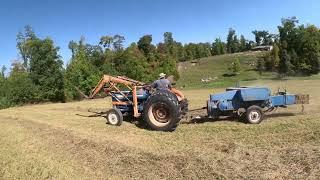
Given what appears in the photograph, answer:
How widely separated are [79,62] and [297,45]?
131ft

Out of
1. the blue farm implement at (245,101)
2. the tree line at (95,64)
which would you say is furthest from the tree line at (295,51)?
the blue farm implement at (245,101)

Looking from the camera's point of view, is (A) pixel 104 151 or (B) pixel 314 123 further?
(B) pixel 314 123

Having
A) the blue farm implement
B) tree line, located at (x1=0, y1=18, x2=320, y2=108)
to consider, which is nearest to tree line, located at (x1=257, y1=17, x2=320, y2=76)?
tree line, located at (x1=0, y1=18, x2=320, y2=108)

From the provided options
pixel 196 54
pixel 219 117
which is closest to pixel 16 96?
pixel 219 117

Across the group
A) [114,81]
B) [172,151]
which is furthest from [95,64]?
[172,151]

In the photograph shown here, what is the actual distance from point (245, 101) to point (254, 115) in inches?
23.6

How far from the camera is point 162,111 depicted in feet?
43.7

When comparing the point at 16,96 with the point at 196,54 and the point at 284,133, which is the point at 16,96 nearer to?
the point at 284,133

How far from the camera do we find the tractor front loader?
42.7ft

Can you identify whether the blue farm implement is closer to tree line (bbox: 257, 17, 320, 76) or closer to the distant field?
the distant field

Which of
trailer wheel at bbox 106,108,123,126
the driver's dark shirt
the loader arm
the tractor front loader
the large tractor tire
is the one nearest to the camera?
the large tractor tire

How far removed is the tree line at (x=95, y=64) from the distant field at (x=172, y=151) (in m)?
6.63

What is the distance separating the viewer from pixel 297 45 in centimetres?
6631

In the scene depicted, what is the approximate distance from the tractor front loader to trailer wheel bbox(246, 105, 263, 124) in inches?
81.0
